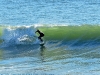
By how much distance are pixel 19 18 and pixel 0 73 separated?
1700 cm

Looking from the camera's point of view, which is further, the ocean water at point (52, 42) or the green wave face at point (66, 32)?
the green wave face at point (66, 32)

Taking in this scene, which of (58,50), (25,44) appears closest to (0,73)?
(58,50)

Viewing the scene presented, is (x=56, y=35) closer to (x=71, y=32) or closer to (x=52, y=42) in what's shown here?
(x=71, y=32)

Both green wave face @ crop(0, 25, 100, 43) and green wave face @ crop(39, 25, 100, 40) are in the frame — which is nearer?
green wave face @ crop(0, 25, 100, 43)

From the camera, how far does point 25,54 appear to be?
18734 mm

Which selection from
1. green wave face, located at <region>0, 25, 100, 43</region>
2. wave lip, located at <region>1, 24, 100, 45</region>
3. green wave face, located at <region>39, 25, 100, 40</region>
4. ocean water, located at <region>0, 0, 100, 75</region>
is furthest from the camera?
green wave face, located at <region>39, 25, 100, 40</region>

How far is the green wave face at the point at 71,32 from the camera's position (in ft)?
75.5

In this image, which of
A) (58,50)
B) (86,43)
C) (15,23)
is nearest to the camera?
(58,50)

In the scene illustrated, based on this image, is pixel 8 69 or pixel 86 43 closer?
pixel 8 69

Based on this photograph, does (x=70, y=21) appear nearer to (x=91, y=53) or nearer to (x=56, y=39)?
(x=56, y=39)

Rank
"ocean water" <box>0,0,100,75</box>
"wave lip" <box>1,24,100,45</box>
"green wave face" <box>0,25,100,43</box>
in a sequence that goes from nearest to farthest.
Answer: "ocean water" <box>0,0,100,75</box>, "wave lip" <box>1,24,100,45</box>, "green wave face" <box>0,25,100,43</box>

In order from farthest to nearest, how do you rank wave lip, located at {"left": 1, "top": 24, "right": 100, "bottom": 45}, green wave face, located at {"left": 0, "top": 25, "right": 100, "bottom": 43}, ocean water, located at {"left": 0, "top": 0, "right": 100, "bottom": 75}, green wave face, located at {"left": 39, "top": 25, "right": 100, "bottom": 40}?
green wave face, located at {"left": 39, "top": 25, "right": 100, "bottom": 40}
green wave face, located at {"left": 0, "top": 25, "right": 100, "bottom": 43}
wave lip, located at {"left": 1, "top": 24, "right": 100, "bottom": 45}
ocean water, located at {"left": 0, "top": 0, "right": 100, "bottom": 75}

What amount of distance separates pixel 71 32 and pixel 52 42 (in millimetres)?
2569

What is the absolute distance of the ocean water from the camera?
603 inches
